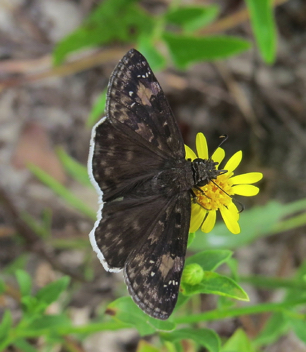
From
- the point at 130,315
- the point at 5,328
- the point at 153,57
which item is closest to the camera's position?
the point at 130,315

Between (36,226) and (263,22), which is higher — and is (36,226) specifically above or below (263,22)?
below

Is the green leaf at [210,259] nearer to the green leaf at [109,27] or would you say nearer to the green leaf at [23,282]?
the green leaf at [23,282]

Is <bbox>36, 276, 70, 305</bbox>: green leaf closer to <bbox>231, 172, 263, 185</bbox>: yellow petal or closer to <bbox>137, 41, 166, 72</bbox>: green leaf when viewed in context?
<bbox>231, 172, 263, 185</bbox>: yellow petal

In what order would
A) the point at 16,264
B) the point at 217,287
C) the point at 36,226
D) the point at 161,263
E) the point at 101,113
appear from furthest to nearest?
the point at 101,113
the point at 36,226
the point at 16,264
the point at 161,263
the point at 217,287

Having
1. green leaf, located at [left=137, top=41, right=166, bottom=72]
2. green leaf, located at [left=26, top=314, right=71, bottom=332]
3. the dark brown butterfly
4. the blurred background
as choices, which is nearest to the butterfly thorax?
the dark brown butterfly

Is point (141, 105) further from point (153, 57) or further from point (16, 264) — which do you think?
point (16, 264)

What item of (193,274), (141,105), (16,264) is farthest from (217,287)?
(16,264)

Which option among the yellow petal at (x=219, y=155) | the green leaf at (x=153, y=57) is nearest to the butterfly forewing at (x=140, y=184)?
the yellow petal at (x=219, y=155)

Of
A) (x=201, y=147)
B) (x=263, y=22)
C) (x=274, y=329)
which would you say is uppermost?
(x=263, y=22)
